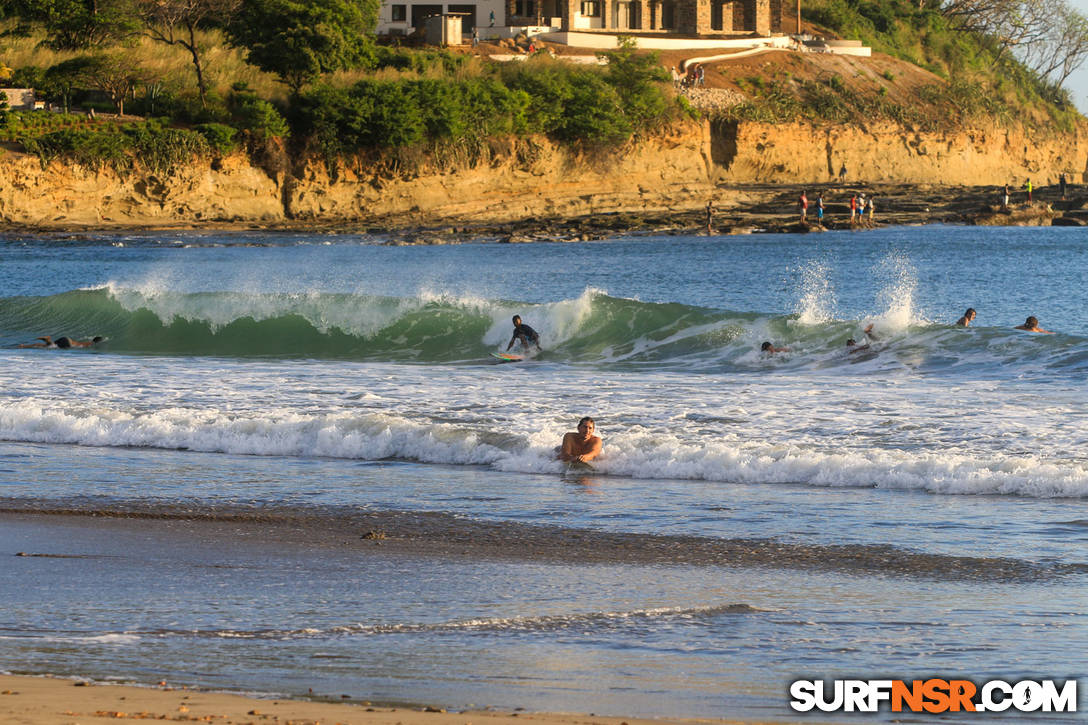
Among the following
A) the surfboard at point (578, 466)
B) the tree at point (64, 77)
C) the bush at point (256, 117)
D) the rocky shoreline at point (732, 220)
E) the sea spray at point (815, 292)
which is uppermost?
the tree at point (64, 77)

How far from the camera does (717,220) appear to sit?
6091 centimetres

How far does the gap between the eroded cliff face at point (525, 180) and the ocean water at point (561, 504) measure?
31.5m

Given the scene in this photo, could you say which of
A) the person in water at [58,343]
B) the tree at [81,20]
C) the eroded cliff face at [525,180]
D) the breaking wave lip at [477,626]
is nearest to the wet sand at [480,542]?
the breaking wave lip at [477,626]

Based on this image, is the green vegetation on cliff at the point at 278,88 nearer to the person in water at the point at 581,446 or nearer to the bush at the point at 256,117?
the bush at the point at 256,117

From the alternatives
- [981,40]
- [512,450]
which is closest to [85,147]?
[512,450]

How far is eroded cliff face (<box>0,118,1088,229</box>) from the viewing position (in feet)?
179

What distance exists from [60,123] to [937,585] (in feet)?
170

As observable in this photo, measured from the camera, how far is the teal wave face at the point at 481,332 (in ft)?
62.7

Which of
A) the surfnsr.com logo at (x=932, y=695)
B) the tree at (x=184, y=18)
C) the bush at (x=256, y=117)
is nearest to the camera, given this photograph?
the surfnsr.com logo at (x=932, y=695)

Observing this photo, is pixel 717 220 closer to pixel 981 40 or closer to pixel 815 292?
pixel 815 292

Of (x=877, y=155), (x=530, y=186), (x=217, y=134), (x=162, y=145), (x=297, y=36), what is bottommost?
(x=530, y=186)

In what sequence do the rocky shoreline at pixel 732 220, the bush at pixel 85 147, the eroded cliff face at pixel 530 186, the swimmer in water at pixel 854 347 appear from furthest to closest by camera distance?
the eroded cliff face at pixel 530 186 < the rocky shoreline at pixel 732 220 < the bush at pixel 85 147 < the swimmer in water at pixel 854 347

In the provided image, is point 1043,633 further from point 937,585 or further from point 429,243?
point 429,243

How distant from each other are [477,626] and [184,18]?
60.9 meters
